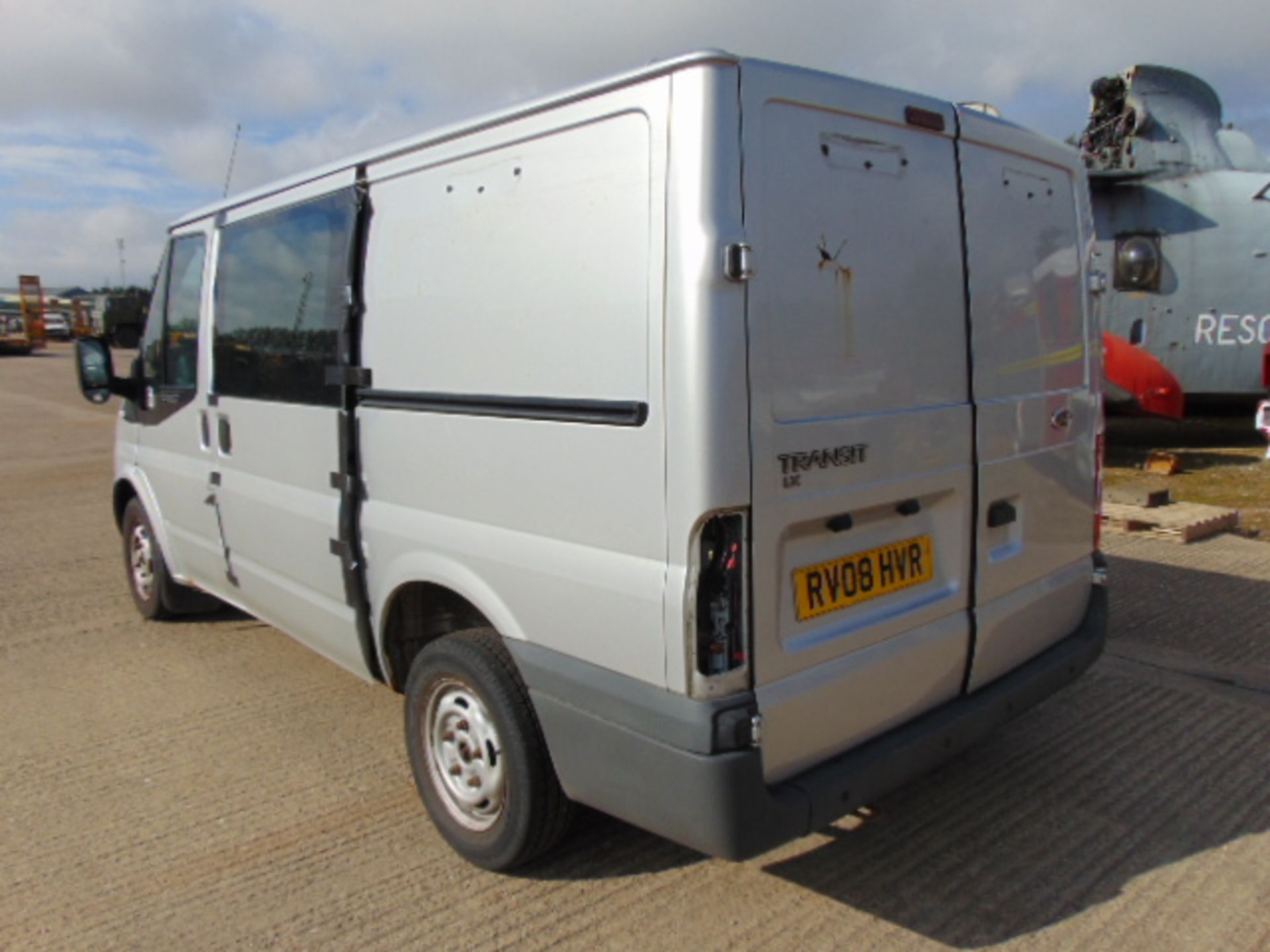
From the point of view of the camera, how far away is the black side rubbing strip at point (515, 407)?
Result: 7.99ft

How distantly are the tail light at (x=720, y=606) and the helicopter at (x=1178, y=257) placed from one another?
382 inches

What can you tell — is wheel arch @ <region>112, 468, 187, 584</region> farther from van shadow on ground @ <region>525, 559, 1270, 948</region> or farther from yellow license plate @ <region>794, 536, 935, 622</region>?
yellow license plate @ <region>794, 536, 935, 622</region>

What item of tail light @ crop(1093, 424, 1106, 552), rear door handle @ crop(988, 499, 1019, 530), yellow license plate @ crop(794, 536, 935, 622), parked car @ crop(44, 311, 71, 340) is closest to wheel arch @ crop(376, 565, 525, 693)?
yellow license plate @ crop(794, 536, 935, 622)

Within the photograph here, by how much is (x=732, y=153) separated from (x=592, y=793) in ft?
5.67

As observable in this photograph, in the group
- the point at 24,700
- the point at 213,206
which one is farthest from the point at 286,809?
the point at 213,206

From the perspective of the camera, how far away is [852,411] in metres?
2.61

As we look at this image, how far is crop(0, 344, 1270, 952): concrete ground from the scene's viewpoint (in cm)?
279

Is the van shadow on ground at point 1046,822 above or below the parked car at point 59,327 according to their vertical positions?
below

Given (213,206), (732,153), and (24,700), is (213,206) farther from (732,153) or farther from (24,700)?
(732,153)

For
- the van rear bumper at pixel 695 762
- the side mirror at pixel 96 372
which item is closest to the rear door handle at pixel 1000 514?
the van rear bumper at pixel 695 762

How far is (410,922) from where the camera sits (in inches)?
112

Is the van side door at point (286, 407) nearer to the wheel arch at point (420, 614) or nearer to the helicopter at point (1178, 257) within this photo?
the wheel arch at point (420, 614)

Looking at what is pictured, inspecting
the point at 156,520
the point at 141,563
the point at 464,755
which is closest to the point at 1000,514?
the point at 464,755

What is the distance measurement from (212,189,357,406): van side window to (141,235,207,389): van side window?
0.30m
